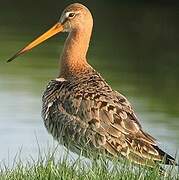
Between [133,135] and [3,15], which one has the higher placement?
[3,15]

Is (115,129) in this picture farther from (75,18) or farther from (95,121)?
(75,18)

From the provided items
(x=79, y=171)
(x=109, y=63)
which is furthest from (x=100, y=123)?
(x=109, y=63)

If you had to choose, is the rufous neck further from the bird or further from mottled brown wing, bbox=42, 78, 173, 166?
mottled brown wing, bbox=42, 78, 173, 166

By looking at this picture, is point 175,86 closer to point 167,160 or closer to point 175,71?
point 175,71

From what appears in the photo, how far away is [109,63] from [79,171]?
1543 centimetres

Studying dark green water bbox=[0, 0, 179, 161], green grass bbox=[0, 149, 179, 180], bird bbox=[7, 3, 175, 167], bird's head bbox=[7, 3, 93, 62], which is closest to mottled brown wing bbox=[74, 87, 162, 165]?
bird bbox=[7, 3, 175, 167]

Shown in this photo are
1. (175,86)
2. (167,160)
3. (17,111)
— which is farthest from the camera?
(175,86)

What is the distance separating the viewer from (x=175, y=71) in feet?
70.8

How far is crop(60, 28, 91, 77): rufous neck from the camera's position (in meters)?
9.10

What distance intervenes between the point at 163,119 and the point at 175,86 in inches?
162

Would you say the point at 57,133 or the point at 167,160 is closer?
the point at 167,160

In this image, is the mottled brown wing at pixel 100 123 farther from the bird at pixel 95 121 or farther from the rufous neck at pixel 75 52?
the rufous neck at pixel 75 52

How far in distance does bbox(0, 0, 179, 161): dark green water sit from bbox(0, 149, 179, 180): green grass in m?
3.00

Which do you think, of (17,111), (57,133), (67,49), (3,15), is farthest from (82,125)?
(3,15)
